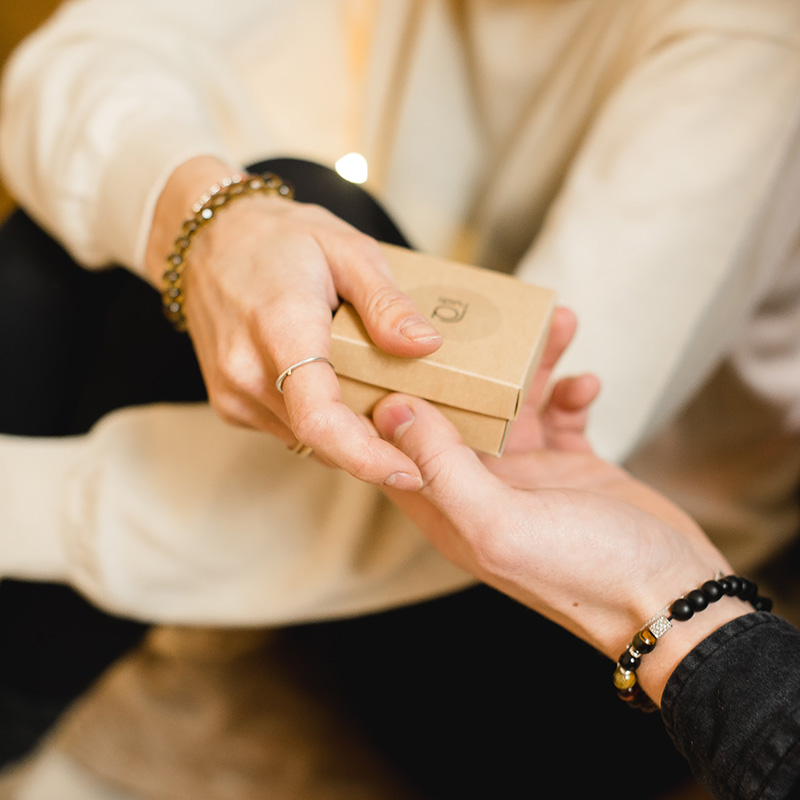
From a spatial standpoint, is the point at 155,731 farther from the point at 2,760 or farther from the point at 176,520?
the point at 176,520

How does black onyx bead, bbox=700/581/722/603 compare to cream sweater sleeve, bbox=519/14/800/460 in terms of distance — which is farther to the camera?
cream sweater sleeve, bbox=519/14/800/460

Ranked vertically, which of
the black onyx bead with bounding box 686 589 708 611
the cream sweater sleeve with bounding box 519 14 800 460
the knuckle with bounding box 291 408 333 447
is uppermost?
the cream sweater sleeve with bounding box 519 14 800 460

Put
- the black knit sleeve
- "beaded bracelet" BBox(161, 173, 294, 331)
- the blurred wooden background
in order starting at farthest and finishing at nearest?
the blurred wooden background
"beaded bracelet" BBox(161, 173, 294, 331)
the black knit sleeve

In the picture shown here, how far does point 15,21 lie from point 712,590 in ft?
5.11

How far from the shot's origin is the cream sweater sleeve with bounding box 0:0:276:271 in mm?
586

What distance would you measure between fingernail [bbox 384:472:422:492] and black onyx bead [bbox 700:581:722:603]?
198mm

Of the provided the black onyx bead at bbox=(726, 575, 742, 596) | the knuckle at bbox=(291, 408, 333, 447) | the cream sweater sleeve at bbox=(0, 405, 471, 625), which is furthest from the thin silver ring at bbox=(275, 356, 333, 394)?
the black onyx bead at bbox=(726, 575, 742, 596)

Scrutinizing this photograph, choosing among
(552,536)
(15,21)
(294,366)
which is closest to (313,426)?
(294,366)

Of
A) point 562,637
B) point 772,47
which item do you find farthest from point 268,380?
point 772,47

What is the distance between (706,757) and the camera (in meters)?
0.38

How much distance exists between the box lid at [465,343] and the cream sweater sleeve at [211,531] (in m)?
0.17

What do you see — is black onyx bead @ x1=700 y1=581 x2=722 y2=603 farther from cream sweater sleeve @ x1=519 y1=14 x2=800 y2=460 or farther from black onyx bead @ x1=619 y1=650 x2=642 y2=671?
cream sweater sleeve @ x1=519 y1=14 x2=800 y2=460

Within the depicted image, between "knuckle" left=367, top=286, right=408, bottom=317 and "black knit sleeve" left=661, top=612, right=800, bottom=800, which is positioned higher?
"knuckle" left=367, top=286, right=408, bottom=317

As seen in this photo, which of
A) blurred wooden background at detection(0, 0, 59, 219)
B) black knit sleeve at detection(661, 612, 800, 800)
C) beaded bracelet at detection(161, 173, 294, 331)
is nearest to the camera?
black knit sleeve at detection(661, 612, 800, 800)
